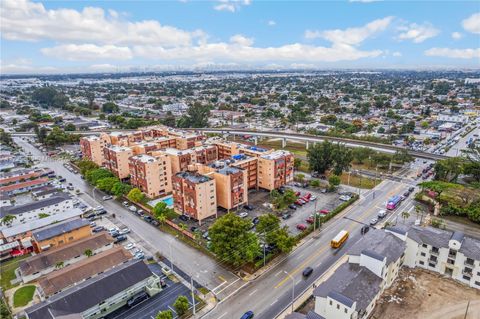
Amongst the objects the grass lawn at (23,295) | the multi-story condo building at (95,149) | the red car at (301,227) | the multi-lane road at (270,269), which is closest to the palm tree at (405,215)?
the multi-lane road at (270,269)

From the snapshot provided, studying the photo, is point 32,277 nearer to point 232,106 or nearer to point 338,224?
point 338,224

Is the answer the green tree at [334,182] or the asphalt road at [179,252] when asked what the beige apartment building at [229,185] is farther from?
the green tree at [334,182]

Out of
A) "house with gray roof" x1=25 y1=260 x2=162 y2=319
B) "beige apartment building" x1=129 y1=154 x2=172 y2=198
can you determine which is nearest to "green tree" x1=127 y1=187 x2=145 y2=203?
"beige apartment building" x1=129 y1=154 x2=172 y2=198

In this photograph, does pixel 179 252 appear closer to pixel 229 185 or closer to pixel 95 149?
pixel 229 185

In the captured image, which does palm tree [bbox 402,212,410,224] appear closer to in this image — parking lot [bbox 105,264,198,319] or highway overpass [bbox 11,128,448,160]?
highway overpass [bbox 11,128,448,160]

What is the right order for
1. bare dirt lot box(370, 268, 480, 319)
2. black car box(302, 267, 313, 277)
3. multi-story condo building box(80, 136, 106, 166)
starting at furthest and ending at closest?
multi-story condo building box(80, 136, 106, 166) → black car box(302, 267, 313, 277) → bare dirt lot box(370, 268, 480, 319)

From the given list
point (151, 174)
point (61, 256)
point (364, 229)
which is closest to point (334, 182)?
point (364, 229)
